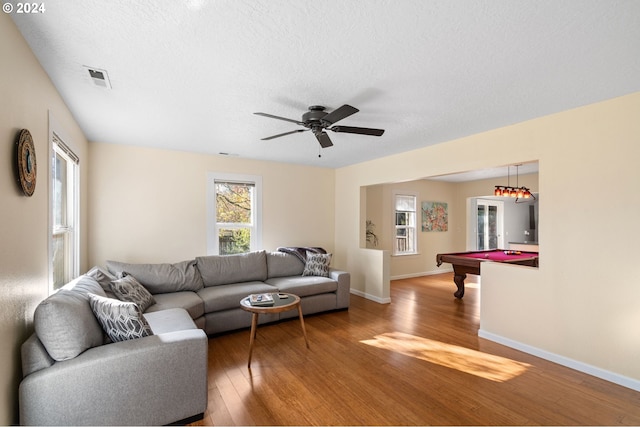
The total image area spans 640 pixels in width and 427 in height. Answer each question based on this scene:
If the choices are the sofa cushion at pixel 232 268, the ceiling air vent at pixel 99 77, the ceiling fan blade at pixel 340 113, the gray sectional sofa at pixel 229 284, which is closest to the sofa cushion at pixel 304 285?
the gray sectional sofa at pixel 229 284

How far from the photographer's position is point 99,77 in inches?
87.5

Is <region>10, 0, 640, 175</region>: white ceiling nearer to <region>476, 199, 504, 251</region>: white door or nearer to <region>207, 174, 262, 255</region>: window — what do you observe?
<region>207, 174, 262, 255</region>: window

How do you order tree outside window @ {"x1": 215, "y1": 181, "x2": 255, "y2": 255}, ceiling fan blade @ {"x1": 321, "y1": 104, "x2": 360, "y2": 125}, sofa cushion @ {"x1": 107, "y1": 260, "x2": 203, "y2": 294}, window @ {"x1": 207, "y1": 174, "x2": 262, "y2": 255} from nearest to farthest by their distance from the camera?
ceiling fan blade @ {"x1": 321, "y1": 104, "x2": 360, "y2": 125}
sofa cushion @ {"x1": 107, "y1": 260, "x2": 203, "y2": 294}
window @ {"x1": 207, "y1": 174, "x2": 262, "y2": 255}
tree outside window @ {"x1": 215, "y1": 181, "x2": 255, "y2": 255}

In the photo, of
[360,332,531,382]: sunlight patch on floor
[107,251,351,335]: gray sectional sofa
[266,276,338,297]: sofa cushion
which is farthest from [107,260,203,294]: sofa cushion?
[360,332,531,382]: sunlight patch on floor

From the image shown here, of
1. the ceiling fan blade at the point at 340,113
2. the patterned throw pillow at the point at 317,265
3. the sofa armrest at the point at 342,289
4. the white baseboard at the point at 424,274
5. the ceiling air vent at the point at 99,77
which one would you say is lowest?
the white baseboard at the point at 424,274

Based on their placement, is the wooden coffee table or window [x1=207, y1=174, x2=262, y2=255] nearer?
the wooden coffee table

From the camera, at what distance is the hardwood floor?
2098 mm

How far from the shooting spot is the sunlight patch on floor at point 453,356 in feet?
8.91

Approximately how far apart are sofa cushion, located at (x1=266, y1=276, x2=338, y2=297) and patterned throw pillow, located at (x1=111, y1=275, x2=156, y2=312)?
159 centimetres

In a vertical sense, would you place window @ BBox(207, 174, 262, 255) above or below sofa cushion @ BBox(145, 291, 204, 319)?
above

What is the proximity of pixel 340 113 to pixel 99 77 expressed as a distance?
1852mm

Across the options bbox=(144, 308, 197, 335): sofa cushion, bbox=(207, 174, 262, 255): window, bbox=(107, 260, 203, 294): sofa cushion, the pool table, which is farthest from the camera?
bbox=(207, 174, 262, 255): window

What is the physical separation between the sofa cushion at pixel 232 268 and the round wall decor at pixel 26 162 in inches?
96.3

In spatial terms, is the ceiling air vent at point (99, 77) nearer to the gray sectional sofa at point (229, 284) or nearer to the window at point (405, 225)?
the gray sectional sofa at point (229, 284)
